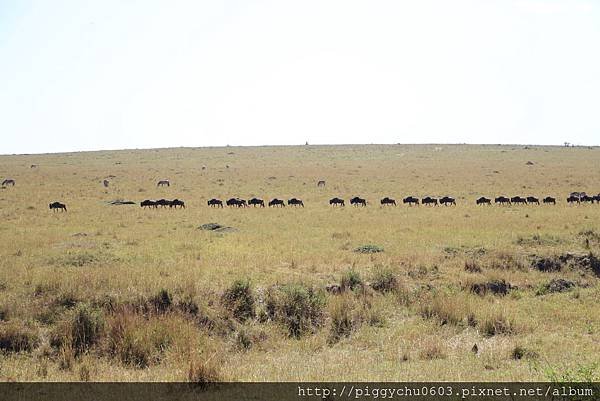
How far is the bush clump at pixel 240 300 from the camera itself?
45.6 ft

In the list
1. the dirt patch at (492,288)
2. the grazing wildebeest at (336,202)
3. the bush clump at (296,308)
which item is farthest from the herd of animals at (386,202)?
the bush clump at (296,308)

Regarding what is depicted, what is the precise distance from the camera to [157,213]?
32.6m

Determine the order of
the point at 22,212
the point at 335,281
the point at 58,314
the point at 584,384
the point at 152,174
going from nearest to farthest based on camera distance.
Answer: the point at 584,384 < the point at 58,314 < the point at 335,281 < the point at 22,212 < the point at 152,174

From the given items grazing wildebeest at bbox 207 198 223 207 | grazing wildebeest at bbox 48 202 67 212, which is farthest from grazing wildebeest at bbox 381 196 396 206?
grazing wildebeest at bbox 48 202 67 212

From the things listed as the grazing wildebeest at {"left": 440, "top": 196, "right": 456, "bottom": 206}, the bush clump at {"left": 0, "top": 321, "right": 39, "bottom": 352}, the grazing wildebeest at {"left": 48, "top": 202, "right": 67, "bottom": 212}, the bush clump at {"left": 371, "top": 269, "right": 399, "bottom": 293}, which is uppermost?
the grazing wildebeest at {"left": 440, "top": 196, "right": 456, "bottom": 206}

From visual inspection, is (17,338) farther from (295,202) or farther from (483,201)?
(483,201)

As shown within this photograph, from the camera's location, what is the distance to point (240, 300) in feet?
46.3

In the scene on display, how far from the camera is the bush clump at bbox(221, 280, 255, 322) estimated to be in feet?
45.6

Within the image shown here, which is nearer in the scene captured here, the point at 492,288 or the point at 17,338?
the point at 17,338

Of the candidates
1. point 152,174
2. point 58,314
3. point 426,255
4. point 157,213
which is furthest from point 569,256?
point 152,174

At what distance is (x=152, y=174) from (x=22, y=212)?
3787 cm

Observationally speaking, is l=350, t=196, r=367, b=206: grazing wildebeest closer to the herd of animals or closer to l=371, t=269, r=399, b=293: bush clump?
the herd of animals

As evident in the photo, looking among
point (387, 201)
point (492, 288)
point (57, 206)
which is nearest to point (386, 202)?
point (387, 201)

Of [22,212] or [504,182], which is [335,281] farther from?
[504,182]
